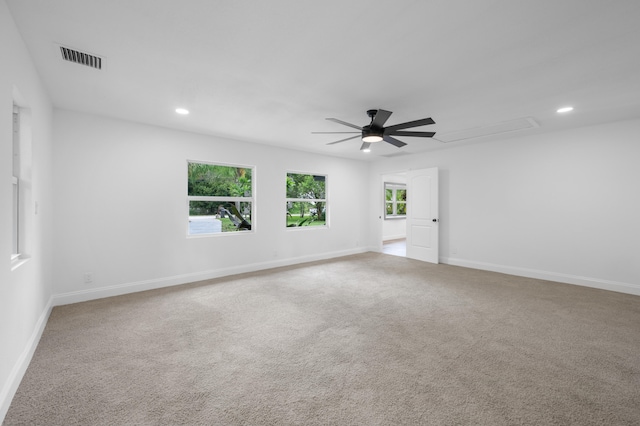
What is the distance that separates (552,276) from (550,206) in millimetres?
1150

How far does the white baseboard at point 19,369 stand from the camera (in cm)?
164

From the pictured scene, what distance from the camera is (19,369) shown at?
1946mm

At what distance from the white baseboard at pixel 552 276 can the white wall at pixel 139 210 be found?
12.0 feet

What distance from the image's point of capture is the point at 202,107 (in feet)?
11.2

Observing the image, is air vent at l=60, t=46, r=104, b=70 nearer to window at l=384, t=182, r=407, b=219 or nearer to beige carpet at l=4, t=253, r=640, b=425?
beige carpet at l=4, t=253, r=640, b=425

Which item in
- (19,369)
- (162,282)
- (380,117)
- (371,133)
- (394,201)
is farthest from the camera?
(394,201)

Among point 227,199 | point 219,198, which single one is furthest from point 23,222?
point 227,199

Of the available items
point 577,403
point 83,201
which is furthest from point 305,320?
point 83,201

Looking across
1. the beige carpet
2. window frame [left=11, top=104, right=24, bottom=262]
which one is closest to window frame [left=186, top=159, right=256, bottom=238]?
the beige carpet

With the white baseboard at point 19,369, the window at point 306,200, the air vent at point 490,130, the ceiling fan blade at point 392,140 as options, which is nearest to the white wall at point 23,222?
the white baseboard at point 19,369

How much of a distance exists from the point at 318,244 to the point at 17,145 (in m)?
4.81

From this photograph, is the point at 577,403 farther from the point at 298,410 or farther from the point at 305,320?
the point at 305,320

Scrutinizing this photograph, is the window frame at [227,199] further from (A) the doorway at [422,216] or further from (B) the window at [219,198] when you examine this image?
(A) the doorway at [422,216]

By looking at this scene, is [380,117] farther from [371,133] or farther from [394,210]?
[394,210]
